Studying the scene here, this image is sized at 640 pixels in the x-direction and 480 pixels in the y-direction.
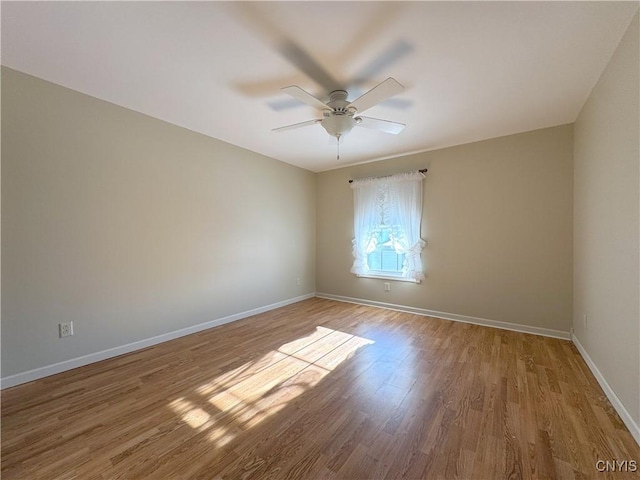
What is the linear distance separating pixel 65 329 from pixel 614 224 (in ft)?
14.6

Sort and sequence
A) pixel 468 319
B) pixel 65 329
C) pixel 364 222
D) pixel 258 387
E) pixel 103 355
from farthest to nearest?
pixel 364 222, pixel 468 319, pixel 103 355, pixel 65 329, pixel 258 387

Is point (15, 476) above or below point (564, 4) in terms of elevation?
below

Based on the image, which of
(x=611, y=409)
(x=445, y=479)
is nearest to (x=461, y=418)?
(x=445, y=479)

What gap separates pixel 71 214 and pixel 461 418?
3492 millimetres

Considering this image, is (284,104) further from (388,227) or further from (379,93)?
(388,227)

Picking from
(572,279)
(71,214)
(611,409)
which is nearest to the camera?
(611,409)

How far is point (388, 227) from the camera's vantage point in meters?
4.24

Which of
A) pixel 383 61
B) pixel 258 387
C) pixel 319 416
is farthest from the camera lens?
pixel 258 387

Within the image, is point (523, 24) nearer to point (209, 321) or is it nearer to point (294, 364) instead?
point (294, 364)

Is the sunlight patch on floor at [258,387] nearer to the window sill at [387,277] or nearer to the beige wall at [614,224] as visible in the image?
the window sill at [387,277]

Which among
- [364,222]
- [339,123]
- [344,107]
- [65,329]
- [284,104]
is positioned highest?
[284,104]

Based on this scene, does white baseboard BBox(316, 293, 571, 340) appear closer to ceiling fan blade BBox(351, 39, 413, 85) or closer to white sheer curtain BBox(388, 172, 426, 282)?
white sheer curtain BBox(388, 172, 426, 282)

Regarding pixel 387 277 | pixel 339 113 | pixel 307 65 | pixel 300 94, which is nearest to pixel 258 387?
pixel 300 94

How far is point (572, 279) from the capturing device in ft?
9.52
